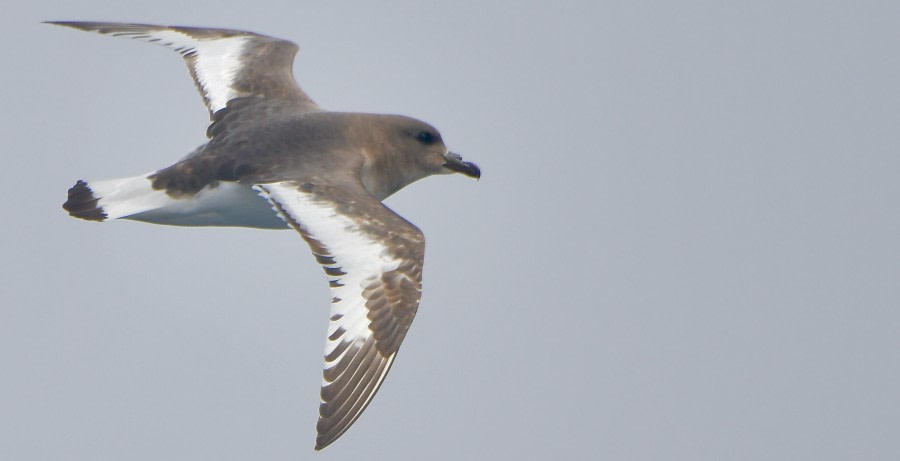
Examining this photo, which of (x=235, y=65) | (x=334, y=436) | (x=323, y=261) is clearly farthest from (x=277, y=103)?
(x=334, y=436)

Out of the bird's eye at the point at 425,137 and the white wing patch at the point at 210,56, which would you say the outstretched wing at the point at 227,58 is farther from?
the bird's eye at the point at 425,137

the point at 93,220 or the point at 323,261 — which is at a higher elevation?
the point at 323,261

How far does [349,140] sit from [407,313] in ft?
9.52

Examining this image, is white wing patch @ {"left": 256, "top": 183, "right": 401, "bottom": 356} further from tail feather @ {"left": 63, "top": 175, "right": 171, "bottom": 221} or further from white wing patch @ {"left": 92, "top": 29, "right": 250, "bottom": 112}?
white wing patch @ {"left": 92, "top": 29, "right": 250, "bottom": 112}

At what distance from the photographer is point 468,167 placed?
46.3 ft

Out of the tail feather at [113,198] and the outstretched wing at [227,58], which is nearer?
the tail feather at [113,198]

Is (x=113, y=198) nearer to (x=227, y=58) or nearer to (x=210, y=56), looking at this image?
(x=227, y=58)

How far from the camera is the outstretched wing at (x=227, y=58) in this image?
47.2ft

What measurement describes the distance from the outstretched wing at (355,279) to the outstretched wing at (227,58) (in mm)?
2578

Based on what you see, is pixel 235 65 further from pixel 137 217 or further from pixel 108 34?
pixel 137 217

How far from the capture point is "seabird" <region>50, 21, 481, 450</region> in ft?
33.9

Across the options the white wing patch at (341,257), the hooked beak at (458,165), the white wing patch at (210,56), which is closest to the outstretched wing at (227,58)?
the white wing patch at (210,56)

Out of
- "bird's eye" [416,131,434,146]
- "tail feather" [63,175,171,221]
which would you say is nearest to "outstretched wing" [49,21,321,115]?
"bird's eye" [416,131,434,146]

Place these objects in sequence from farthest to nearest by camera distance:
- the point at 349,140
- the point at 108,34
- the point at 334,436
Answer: the point at 108,34, the point at 349,140, the point at 334,436
